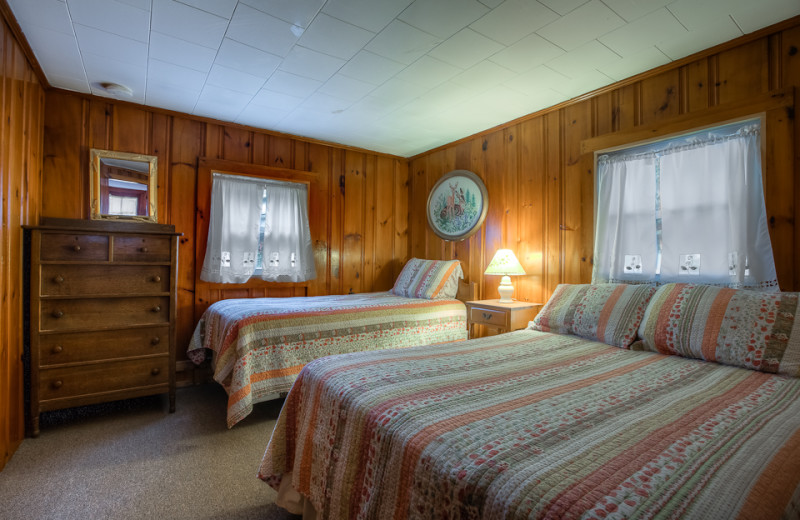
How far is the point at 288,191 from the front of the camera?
146 inches

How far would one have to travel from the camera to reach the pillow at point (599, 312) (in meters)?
1.91

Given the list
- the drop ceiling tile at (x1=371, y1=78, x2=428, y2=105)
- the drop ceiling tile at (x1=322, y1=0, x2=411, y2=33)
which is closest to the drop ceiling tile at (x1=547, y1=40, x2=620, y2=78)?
the drop ceiling tile at (x1=371, y1=78, x2=428, y2=105)

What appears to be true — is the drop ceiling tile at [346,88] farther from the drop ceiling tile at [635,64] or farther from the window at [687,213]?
the window at [687,213]

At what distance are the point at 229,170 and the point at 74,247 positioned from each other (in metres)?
1.40

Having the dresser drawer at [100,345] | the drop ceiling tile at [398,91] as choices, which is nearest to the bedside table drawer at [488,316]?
the drop ceiling tile at [398,91]

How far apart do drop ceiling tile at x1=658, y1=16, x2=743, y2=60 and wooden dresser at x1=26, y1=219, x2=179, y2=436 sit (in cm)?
338

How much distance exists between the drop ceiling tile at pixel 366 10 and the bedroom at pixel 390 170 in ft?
5.32

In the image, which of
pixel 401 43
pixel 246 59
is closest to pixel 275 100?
pixel 246 59

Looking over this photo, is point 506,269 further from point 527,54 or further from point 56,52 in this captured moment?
point 56,52

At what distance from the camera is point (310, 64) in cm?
237

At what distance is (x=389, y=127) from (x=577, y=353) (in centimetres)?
263

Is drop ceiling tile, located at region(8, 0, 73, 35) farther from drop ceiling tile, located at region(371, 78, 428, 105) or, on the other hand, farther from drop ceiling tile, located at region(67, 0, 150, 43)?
drop ceiling tile, located at region(371, 78, 428, 105)

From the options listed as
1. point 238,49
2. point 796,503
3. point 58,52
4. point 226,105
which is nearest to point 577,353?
point 796,503

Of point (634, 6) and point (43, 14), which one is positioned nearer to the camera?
→ point (634, 6)
